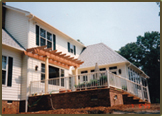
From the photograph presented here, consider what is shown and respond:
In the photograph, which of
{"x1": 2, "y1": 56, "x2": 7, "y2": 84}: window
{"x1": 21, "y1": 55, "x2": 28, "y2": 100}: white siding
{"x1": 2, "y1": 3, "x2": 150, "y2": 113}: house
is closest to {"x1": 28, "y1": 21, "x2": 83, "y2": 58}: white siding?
{"x1": 2, "y1": 3, "x2": 150, "y2": 113}: house

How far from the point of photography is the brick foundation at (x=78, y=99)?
9.98 m

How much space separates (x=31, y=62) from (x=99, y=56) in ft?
26.7

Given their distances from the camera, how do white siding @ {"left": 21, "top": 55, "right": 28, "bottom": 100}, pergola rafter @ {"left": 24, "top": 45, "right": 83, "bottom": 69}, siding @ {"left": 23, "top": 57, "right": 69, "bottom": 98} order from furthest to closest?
siding @ {"left": 23, "top": 57, "right": 69, "bottom": 98} → white siding @ {"left": 21, "top": 55, "right": 28, "bottom": 100} → pergola rafter @ {"left": 24, "top": 45, "right": 83, "bottom": 69}

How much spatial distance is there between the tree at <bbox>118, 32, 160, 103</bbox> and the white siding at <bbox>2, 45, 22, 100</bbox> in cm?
2086

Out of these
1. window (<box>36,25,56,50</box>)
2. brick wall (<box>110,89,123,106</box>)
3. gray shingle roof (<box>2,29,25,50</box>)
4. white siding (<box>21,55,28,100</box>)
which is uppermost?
window (<box>36,25,56,50</box>)

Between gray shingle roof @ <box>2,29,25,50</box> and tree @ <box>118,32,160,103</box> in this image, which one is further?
tree @ <box>118,32,160,103</box>

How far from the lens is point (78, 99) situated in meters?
10.6

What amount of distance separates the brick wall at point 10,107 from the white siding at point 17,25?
13.0ft

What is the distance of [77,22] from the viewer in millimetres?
12914

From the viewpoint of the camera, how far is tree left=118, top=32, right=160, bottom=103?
2775cm

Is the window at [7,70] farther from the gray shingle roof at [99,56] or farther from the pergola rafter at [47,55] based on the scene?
the gray shingle roof at [99,56]

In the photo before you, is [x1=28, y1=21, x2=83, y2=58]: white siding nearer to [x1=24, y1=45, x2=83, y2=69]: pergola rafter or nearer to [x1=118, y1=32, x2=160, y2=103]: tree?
[x1=24, y1=45, x2=83, y2=69]: pergola rafter

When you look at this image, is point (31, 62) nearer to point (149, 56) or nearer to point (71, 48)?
point (71, 48)

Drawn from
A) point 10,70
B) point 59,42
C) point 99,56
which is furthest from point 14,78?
point 99,56
